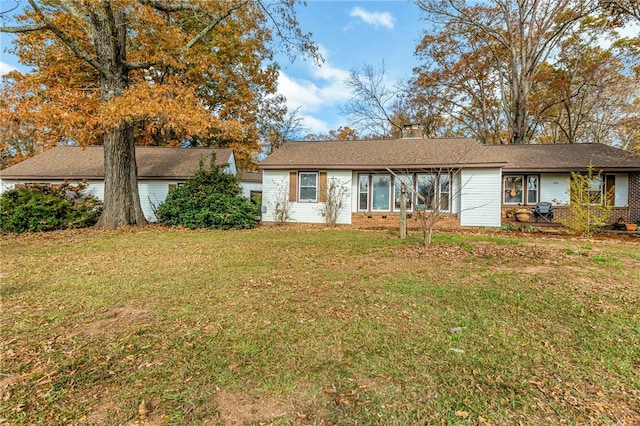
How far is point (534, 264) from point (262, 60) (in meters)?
21.9

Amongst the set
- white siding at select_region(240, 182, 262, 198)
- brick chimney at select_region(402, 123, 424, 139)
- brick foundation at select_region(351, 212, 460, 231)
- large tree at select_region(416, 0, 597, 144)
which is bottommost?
brick foundation at select_region(351, 212, 460, 231)

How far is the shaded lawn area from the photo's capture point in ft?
6.64

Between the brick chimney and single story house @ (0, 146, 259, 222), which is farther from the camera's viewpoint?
the brick chimney

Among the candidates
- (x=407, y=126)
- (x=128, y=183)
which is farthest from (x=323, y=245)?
(x=407, y=126)

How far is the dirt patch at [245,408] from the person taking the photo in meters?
1.90

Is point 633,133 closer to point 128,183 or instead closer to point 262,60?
point 262,60

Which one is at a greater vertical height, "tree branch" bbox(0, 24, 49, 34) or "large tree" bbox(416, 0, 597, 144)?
"large tree" bbox(416, 0, 597, 144)

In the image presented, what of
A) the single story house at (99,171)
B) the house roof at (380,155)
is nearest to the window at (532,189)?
the house roof at (380,155)

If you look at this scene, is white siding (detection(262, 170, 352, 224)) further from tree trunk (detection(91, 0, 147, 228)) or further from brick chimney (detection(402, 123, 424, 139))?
brick chimney (detection(402, 123, 424, 139))

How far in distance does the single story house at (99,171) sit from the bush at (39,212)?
3586 mm

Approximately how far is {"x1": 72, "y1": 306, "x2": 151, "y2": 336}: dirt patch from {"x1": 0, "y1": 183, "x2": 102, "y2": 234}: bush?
9.91 metres

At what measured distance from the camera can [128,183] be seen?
11.4 m

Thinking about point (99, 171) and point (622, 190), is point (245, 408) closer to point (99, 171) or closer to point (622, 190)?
point (622, 190)

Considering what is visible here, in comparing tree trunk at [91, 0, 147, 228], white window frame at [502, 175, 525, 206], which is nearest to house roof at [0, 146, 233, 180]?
tree trunk at [91, 0, 147, 228]
